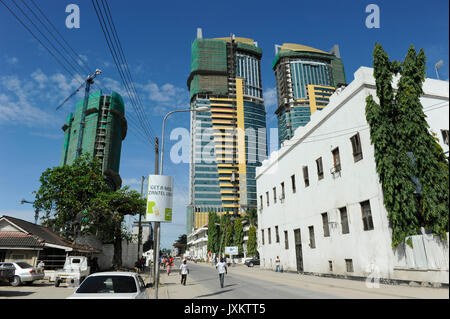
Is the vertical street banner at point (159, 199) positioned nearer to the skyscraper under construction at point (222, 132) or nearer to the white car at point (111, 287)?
the white car at point (111, 287)

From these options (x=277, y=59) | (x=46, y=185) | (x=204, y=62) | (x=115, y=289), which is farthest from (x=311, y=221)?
(x=277, y=59)

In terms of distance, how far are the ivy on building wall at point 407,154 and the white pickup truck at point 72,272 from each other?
21.3 m

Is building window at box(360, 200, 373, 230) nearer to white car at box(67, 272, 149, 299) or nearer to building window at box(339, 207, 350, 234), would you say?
building window at box(339, 207, 350, 234)

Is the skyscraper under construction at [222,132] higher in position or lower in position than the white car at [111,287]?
higher

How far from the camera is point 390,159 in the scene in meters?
16.2

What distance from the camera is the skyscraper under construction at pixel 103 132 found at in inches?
4301

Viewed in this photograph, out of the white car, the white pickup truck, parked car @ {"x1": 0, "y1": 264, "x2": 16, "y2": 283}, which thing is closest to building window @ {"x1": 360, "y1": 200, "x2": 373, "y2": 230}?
the white car

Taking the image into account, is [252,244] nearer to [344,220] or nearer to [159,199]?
[344,220]

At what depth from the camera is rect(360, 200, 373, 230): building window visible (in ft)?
60.7

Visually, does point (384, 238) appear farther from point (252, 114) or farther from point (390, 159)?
point (252, 114)

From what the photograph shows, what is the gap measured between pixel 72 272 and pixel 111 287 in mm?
15462

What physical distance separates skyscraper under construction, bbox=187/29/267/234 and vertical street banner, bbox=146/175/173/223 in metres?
145

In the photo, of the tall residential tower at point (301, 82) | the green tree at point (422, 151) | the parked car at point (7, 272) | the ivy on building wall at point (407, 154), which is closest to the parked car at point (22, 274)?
the parked car at point (7, 272)

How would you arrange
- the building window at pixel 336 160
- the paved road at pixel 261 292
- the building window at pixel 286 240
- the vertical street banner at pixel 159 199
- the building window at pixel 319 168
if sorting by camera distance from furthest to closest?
the building window at pixel 286 240, the building window at pixel 319 168, the building window at pixel 336 160, the paved road at pixel 261 292, the vertical street banner at pixel 159 199
